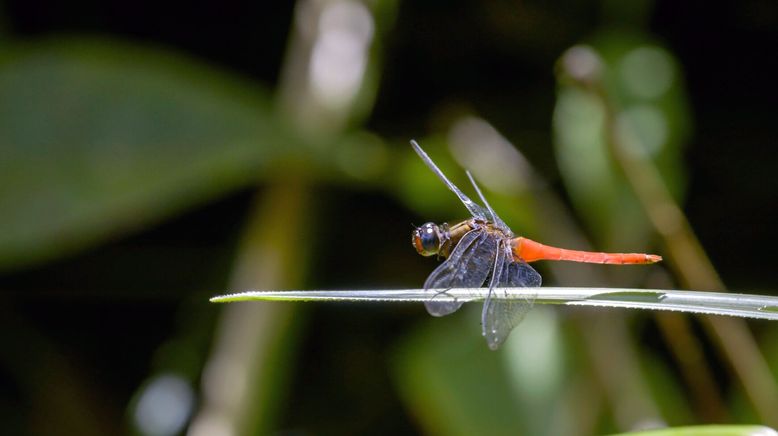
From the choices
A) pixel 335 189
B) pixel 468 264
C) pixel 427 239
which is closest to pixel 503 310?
pixel 468 264

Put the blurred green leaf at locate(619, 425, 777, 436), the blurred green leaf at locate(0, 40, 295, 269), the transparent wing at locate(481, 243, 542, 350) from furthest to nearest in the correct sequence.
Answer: the blurred green leaf at locate(0, 40, 295, 269), the transparent wing at locate(481, 243, 542, 350), the blurred green leaf at locate(619, 425, 777, 436)

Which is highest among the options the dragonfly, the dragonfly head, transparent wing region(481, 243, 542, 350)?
the dragonfly head

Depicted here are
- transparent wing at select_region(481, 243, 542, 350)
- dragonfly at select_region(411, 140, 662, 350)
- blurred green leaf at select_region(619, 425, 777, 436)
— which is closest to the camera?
blurred green leaf at select_region(619, 425, 777, 436)

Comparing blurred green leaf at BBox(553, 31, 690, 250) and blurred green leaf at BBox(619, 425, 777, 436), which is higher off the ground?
blurred green leaf at BBox(553, 31, 690, 250)

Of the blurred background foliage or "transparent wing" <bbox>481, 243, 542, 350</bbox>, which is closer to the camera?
"transparent wing" <bbox>481, 243, 542, 350</bbox>

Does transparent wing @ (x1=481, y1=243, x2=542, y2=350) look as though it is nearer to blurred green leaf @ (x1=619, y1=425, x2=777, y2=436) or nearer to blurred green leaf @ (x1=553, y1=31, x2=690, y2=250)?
blurred green leaf @ (x1=619, y1=425, x2=777, y2=436)

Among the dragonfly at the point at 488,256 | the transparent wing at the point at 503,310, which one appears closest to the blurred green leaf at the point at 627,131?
the dragonfly at the point at 488,256

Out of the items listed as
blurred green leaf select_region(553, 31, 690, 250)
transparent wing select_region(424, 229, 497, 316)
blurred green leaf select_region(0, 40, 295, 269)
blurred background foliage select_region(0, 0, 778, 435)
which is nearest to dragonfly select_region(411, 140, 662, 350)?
transparent wing select_region(424, 229, 497, 316)
